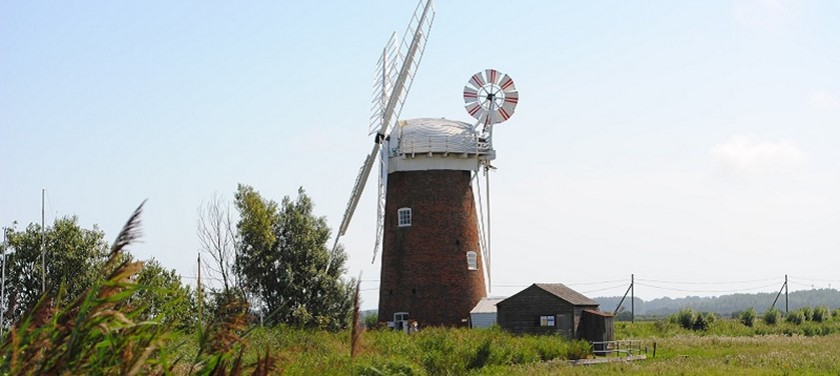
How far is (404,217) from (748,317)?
67.2ft

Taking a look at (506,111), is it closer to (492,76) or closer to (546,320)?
(492,76)

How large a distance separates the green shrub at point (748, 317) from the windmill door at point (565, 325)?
55.3 ft

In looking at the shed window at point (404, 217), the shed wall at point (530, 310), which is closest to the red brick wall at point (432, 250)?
the shed window at point (404, 217)

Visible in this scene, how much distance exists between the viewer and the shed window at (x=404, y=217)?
120ft

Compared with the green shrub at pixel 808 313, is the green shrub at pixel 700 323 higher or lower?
lower

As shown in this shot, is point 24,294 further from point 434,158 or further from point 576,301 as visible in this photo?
point 576,301

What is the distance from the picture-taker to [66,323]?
4.18 m

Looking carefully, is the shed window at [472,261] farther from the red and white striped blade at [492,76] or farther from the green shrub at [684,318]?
the green shrub at [684,318]

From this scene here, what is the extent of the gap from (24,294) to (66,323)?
32.4 m

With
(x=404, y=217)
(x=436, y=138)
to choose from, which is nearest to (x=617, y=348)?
(x=404, y=217)

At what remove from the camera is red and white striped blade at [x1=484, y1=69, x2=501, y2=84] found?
38281 mm

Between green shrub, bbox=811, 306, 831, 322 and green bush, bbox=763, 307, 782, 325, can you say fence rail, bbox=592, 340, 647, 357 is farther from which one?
green shrub, bbox=811, 306, 831, 322

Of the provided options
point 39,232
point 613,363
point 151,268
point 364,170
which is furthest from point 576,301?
point 39,232

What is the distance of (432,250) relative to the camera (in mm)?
36062
